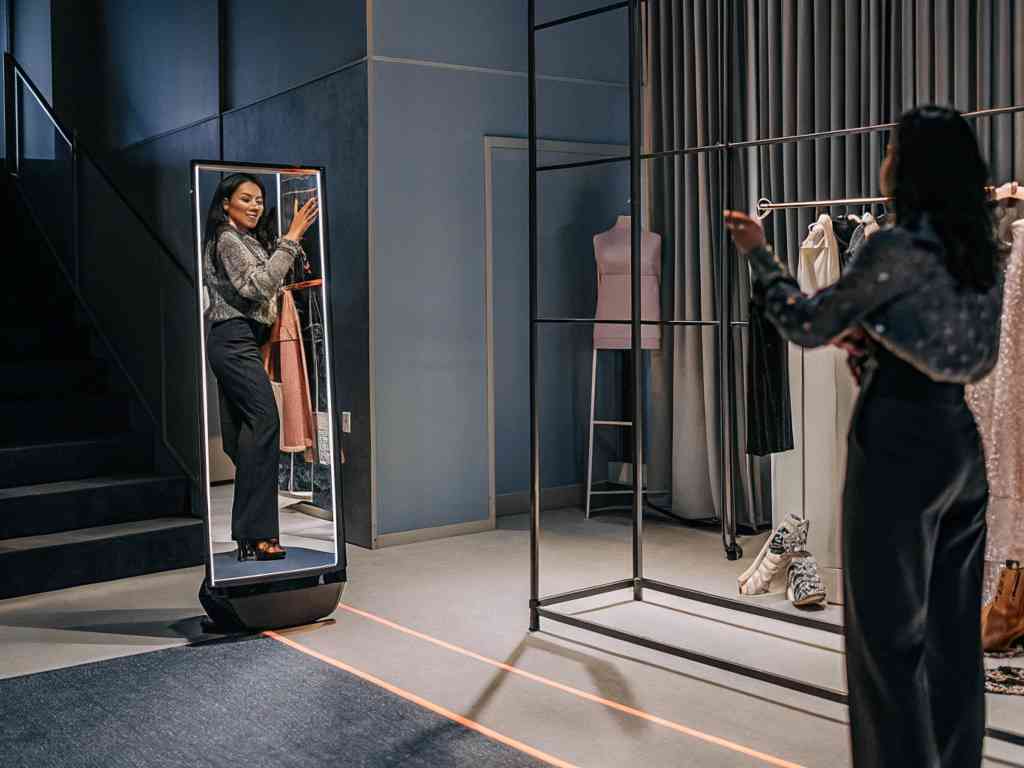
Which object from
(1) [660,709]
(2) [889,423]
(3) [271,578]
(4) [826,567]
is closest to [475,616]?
(3) [271,578]

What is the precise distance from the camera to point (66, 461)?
5305mm

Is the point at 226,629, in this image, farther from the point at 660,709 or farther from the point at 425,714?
the point at 660,709

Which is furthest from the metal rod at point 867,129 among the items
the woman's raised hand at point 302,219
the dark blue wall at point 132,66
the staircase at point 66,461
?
the dark blue wall at point 132,66

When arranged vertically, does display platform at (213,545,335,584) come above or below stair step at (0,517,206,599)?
above

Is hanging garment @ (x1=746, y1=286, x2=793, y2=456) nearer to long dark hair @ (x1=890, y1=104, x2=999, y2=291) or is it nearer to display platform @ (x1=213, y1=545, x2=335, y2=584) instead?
display platform @ (x1=213, y1=545, x2=335, y2=584)

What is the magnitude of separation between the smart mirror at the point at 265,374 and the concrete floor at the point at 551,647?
0.38m

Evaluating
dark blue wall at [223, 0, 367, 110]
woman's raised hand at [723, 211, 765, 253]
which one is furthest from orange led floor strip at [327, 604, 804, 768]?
dark blue wall at [223, 0, 367, 110]

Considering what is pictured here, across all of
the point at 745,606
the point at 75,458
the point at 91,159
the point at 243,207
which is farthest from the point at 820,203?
the point at 91,159

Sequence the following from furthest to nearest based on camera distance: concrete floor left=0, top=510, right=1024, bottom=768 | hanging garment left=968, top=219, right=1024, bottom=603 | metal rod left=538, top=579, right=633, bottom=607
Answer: metal rod left=538, top=579, right=633, bottom=607
hanging garment left=968, top=219, right=1024, bottom=603
concrete floor left=0, top=510, right=1024, bottom=768

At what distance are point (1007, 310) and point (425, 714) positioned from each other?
209 cm

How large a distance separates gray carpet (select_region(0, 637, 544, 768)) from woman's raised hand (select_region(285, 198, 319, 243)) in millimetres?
1417

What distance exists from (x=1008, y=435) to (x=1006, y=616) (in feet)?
2.22

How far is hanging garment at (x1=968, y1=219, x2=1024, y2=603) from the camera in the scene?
3.36 m

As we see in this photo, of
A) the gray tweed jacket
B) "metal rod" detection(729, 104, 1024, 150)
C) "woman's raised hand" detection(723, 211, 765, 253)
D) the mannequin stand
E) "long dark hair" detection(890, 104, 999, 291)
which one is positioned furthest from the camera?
the mannequin stand
